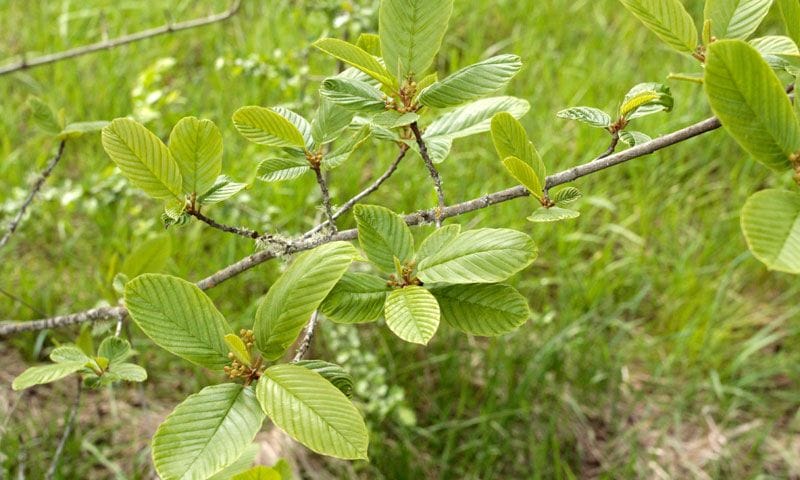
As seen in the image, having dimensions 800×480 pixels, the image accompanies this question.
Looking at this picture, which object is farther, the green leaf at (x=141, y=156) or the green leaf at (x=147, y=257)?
the green leaf at (x=147, y=257)

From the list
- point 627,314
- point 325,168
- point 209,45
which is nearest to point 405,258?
point 325,168

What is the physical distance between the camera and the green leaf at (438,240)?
0.76 m

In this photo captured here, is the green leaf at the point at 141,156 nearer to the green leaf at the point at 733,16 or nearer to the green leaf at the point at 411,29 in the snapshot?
the green leaf at the point at 411,29

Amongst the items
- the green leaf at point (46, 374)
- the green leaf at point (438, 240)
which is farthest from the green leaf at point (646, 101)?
the green leaf at point (46, 374)

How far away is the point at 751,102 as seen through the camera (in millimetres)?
617

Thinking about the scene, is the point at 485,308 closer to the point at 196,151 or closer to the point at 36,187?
the point at 196,151

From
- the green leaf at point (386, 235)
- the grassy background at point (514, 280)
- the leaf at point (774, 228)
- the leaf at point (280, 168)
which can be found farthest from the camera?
the grassy background at point (514, 280)

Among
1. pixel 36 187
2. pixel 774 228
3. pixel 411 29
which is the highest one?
pixel 411 29

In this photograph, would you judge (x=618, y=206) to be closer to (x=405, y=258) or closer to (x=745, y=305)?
(x=745, y=305)

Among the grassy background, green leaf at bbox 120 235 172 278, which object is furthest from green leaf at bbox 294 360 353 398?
the grassy background

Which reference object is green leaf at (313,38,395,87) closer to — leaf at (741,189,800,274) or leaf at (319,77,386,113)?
leaf at (319,77,386,113)

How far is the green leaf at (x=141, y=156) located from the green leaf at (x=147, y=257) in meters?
0.50

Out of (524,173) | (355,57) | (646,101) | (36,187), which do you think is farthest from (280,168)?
(36,187)

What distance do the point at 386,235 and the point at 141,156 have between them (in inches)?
10.3
